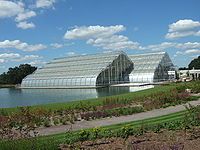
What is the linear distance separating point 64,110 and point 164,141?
14.3 metres

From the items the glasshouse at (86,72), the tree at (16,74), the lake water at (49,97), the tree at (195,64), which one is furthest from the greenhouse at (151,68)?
the tree at (195,64)

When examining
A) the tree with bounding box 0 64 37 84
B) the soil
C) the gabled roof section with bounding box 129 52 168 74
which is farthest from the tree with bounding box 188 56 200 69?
the soil

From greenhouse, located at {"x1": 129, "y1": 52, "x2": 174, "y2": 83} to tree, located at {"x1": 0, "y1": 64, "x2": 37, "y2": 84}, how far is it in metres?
47.0

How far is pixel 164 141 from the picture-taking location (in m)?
9.48

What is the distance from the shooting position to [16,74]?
12838 cm

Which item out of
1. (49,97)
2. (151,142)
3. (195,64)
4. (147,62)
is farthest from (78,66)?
(151,142)

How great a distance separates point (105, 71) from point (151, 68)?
11.1m

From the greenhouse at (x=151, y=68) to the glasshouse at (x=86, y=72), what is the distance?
96.8 inches

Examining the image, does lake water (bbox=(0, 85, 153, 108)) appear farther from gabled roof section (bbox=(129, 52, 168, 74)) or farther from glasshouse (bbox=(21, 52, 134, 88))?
gabled roof section (bbox=(129, 52, 168, 74))

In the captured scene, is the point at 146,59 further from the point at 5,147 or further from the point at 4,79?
the point at 5,147

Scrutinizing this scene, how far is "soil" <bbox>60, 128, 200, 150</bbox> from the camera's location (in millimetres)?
8777

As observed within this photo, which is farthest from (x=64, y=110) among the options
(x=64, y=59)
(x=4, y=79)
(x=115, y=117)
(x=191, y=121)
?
(x=4, y=79)

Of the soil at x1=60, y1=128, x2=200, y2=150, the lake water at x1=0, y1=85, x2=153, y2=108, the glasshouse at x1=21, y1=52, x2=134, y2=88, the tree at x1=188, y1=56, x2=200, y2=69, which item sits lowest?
the lake water at x1=0, y1=85, x2=153, y2=108

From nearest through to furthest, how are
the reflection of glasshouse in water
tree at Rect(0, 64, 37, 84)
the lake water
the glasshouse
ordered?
the lake water → the glasshouse → the reflection of glasshouse in water → tree at Rect(0, 64, 37, 84)
